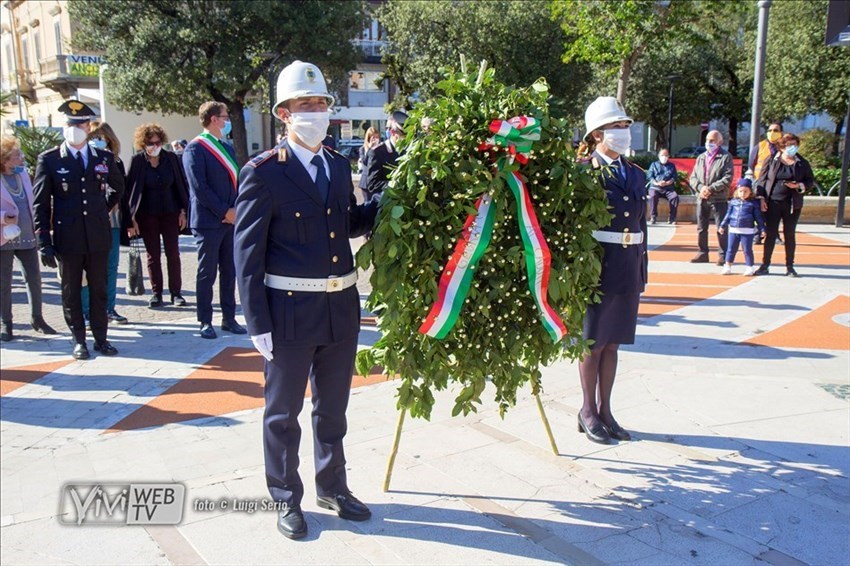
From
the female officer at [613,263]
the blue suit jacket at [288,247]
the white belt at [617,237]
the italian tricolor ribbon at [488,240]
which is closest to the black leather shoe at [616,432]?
the female officer at [613,263]

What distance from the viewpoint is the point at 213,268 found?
752cm

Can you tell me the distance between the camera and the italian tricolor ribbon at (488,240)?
12.2 ft

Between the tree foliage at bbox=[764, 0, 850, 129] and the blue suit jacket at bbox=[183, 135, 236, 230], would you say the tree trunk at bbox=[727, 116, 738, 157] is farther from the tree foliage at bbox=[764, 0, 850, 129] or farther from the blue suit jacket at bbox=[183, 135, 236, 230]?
the blue suit jacket at bbox=[183, 135, 236, 230]

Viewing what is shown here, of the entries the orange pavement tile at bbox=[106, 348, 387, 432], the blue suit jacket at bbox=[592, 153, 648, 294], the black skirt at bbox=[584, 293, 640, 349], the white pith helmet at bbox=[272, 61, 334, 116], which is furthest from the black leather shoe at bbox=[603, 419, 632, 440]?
the white pith helmet at bbox=[272, 61, 334, 116]

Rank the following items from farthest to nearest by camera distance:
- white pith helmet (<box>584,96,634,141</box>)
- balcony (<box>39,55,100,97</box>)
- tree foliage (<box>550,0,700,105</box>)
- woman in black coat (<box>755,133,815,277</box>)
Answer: balcony (<box>39,55,100,97</box>) < tree foliage (<box>550,0,700,105</box>) < woman in black coat (<box>755,133,815,277</box>) < white pith helmet (<box>584,96,634,141</box>)

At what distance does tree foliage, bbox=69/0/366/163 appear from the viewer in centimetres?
2612

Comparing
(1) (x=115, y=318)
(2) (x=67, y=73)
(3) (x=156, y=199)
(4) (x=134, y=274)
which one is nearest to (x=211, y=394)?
(1) (x=115, y=318)

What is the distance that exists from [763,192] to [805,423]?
6.16 m

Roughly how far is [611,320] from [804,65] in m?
25.6

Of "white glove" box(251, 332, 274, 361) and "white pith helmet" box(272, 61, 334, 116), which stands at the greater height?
"white pith helmet" box(272, 61, 334, 116)

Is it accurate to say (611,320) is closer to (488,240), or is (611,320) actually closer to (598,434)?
(598,434)

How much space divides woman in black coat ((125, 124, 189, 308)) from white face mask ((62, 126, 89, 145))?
1930 mm

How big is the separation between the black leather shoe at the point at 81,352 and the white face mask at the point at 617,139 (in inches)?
192

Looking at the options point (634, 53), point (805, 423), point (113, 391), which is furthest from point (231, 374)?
point (634, 53)
